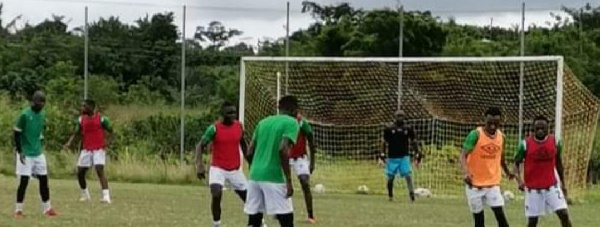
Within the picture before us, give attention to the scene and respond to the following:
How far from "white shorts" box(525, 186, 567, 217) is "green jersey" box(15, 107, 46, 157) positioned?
7253mm

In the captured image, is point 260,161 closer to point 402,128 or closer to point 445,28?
point 402,128

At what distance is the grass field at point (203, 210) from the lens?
58.2 feet

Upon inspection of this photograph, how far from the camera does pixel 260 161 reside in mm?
12398

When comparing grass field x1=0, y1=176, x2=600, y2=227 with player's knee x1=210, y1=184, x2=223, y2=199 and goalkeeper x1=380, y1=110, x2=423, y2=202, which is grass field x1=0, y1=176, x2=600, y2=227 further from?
player's knee x1=210, y1=184, x2=223, y2=199

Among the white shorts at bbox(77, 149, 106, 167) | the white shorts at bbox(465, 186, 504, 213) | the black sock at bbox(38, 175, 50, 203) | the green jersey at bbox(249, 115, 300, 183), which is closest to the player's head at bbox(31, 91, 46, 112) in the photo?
the black sock at bbox(38, 175, 50, 203)

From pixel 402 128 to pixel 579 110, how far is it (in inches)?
189

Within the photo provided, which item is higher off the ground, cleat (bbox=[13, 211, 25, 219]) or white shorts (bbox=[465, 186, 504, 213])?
white shorts (bbox=[465, 186, 504, 213])

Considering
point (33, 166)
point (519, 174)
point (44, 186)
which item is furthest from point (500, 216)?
point (33, 166)

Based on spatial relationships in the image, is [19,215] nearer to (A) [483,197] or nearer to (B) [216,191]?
(B) [216,191]

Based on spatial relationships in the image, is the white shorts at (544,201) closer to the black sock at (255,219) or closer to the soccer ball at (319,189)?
the black sock at (255,219)

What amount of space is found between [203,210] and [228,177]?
5010 mm

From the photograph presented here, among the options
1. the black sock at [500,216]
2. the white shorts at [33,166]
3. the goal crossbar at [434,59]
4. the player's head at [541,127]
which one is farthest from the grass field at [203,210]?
the player's head at [541,127]

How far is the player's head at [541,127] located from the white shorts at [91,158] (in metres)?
9.96

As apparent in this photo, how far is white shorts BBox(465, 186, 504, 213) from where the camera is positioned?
14953 mm
